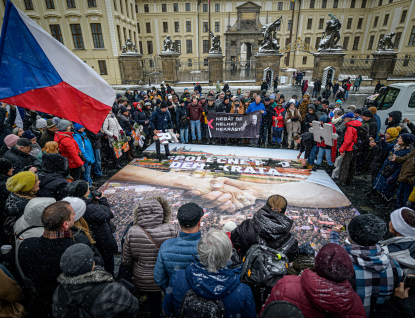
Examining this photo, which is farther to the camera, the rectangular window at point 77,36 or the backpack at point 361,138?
the rectangular window at point 77,36

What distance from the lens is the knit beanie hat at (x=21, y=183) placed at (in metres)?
2.71

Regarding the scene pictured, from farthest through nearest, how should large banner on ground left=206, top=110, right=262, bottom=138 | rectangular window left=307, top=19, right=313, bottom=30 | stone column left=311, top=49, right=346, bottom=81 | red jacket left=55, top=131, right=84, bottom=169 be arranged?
rectangular window left=307, top=19, right=313, bottom=30, stone column left=311, top=49, right=346, bottom=81, large banner on ground left=206, top=110, right=262, bottom=138, red jacket left=55, top=131, right=84, bottom=169

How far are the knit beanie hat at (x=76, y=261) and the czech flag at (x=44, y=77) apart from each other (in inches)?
91.7

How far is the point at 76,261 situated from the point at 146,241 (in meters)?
0.80

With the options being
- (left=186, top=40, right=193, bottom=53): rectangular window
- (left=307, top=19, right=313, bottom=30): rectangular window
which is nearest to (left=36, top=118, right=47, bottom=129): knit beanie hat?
(left=186, top=40, right=193, bottom=53): rectangular window

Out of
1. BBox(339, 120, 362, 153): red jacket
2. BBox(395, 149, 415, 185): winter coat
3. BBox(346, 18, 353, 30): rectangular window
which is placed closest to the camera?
BBox(395, 149, 415, 185): winter coat

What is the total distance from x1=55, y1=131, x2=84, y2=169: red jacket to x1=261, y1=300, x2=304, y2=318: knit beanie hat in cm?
479

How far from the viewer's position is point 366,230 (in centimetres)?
193

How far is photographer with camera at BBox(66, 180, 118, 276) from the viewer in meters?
2.69

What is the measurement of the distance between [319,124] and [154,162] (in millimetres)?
5133

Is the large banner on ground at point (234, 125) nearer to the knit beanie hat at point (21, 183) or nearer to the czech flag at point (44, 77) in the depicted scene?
the czech flag at point (44, 77)

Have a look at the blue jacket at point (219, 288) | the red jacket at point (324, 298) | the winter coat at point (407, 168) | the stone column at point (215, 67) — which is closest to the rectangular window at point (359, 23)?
the stone column at point (215, 67)

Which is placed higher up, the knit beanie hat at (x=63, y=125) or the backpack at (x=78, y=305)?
the knit beanie hat at (x=63, y=125)

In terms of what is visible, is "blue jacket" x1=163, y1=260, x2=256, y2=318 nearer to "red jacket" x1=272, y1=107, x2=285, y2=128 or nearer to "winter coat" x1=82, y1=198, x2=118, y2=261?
"winter coat" x1=82, y1=198, x2=118, y2=261
